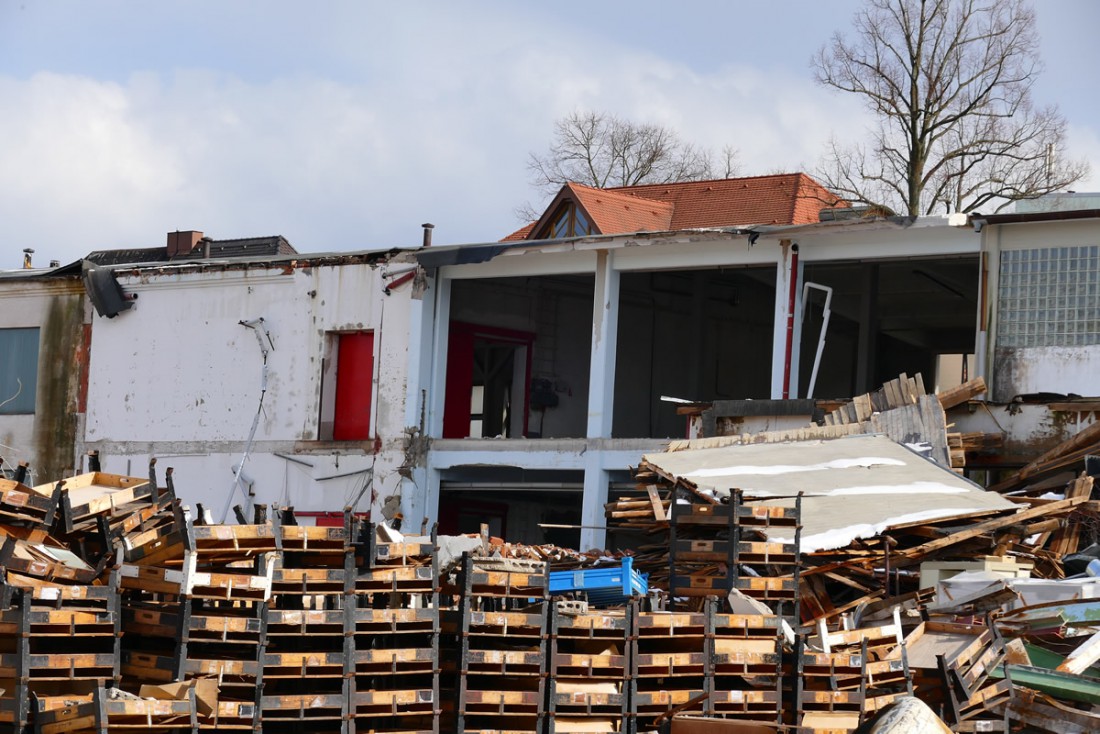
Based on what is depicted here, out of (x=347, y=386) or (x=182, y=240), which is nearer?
(x=347, y=386)

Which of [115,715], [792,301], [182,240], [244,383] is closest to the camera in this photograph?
[115,715]

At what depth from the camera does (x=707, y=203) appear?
36.1 m

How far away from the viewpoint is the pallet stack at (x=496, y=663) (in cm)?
1273

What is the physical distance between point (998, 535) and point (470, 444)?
11.5 metres

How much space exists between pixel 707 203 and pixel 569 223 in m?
4.29

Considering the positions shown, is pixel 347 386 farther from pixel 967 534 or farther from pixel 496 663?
pixel 496 663

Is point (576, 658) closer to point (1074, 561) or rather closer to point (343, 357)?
point (1074, 561)

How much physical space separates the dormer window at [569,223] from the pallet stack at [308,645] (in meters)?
20.3

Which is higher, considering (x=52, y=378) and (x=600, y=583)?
(x=52, y=378)

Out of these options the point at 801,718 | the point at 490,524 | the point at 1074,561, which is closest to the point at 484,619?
the point at 801,718

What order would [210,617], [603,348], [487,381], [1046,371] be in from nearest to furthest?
[210,617] → [1046,371] → [603,348] → [487,381]

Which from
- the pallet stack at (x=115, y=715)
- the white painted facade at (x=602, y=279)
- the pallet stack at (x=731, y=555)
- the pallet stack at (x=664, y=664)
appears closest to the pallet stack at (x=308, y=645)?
the pallet stack at (x=115, y=715)

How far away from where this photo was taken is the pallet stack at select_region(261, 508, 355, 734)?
12.3 meters

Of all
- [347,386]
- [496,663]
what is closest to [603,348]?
[347,386]
